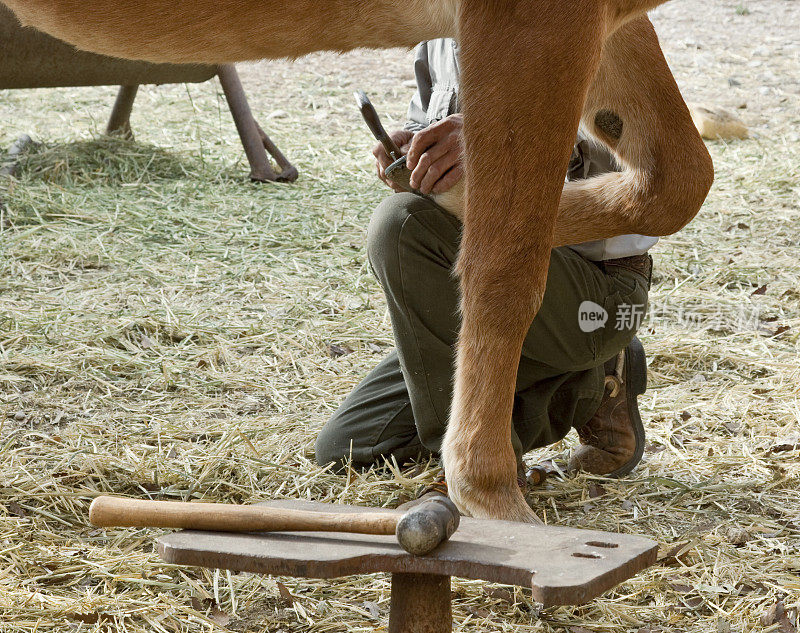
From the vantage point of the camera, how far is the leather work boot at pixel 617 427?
275 cm

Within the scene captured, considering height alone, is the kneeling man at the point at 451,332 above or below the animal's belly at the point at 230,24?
below

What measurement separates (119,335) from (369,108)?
1.87 m

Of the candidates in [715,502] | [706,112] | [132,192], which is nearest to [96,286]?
[132,192]

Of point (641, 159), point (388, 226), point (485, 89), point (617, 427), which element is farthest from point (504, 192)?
point (617, 427)

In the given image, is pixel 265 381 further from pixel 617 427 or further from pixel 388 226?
pixel 617 427

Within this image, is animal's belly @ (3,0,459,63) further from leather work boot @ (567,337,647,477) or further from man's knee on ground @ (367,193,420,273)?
leather work boot @ (567,337,647,477)

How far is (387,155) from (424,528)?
1396 millimetres

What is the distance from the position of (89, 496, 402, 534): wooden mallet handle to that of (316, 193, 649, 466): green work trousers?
3.35 feet

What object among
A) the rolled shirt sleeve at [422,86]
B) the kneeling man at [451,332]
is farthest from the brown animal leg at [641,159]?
the rolled shirt sleeve at [422,86]

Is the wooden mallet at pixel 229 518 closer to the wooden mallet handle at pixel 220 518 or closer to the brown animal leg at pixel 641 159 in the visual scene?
the wooden mallet handle at pixel 220 518

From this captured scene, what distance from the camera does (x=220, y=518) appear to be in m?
1.53

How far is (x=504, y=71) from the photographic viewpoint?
1758 mm

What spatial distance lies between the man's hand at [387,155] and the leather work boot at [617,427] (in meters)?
0.89

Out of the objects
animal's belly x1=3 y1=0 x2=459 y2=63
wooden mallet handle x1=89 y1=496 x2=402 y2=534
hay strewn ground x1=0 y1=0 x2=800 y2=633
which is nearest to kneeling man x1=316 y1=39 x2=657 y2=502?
hay strewn ground x1=0 y1=0 x2=800 y2=633
